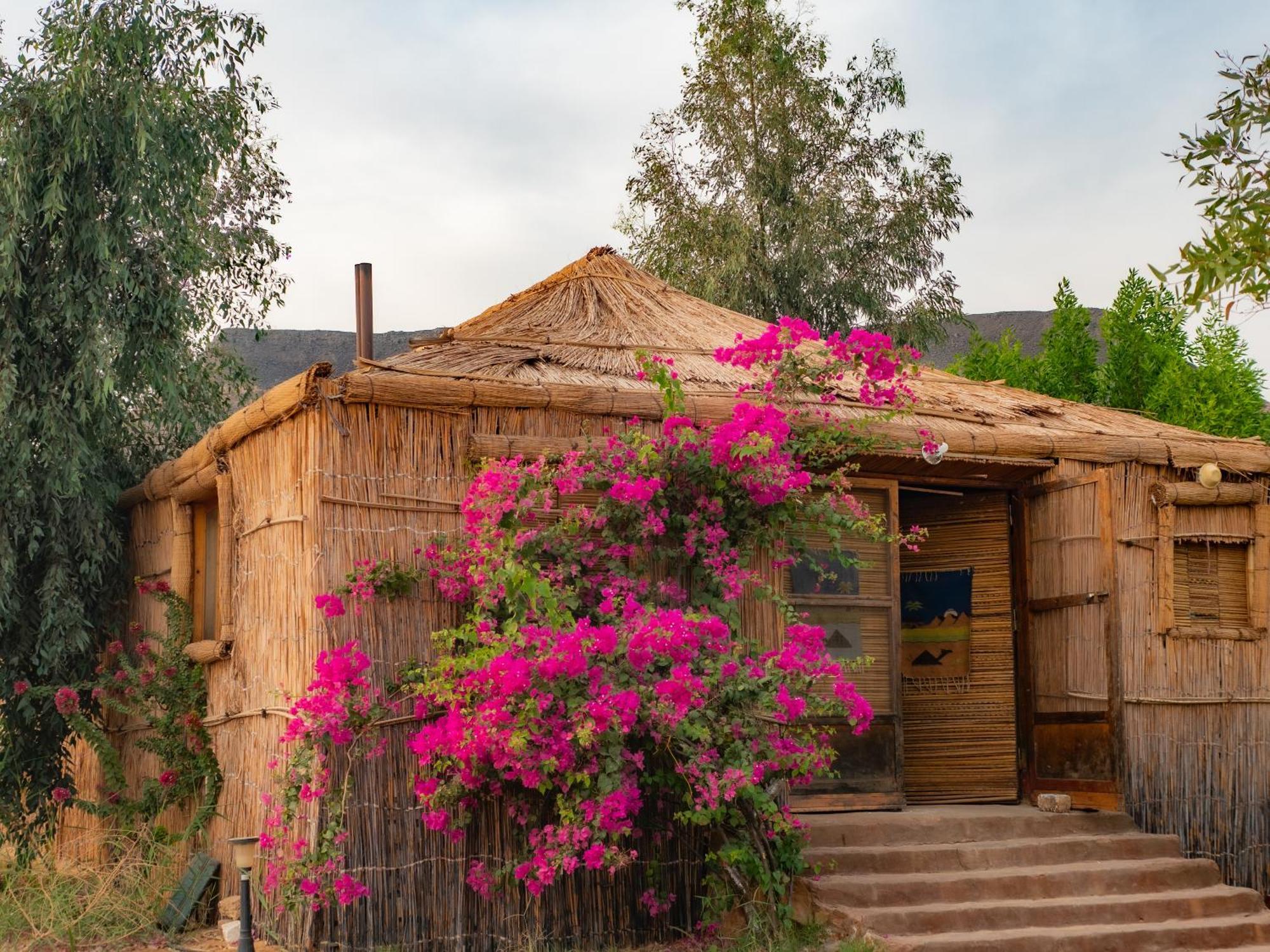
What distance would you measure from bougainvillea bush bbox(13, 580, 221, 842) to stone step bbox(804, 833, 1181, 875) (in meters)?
3.28

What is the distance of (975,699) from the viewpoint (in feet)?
28.1

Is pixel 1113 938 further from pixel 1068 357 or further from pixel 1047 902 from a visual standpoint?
pixel 1068 357

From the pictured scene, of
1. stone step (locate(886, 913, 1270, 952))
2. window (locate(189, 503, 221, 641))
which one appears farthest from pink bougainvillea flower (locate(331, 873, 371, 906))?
window (locate(189, 503, 221, 641))

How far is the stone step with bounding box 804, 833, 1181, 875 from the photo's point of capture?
6.85 metres

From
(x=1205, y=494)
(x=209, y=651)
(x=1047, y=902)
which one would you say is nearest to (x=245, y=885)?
(x=209, y=651)

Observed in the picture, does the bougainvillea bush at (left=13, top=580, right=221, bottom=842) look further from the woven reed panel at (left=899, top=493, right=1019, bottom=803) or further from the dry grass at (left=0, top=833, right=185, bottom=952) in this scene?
the woven reed panel at (left=899, top=493, right=1019, bottom=803)

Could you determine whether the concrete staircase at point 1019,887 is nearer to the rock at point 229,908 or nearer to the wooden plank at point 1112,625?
the wooden plank at point 1112,625

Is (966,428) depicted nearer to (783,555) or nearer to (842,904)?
(783,555)

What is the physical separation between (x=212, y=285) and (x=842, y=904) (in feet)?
25.8

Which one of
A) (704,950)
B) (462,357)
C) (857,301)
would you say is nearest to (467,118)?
(462,357)

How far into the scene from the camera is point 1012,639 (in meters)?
8.49

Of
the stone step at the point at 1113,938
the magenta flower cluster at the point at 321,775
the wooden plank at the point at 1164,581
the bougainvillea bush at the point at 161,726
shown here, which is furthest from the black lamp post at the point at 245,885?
the wooden plank at the point at 1164,581

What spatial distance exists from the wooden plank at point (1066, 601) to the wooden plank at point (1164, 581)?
12.7 inches

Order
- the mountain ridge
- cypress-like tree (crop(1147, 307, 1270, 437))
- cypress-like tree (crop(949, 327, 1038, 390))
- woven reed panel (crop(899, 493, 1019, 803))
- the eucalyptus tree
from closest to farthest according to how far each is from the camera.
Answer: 1. the eucalyptus tree
2. woven reed panel (crop(899, 493, 1019, 803))
3. cypress-like tree (crop(1147, 307, 1270, 437))
4. cypress-like tree (crop(949, 327, 1038, 390))
5. the mountain ridge
